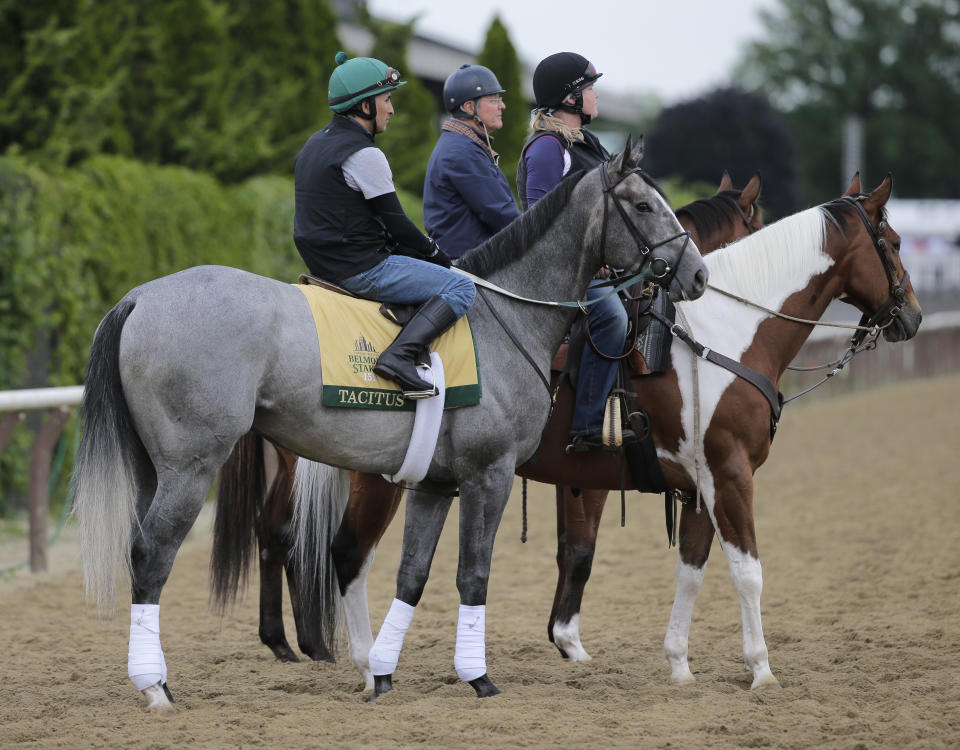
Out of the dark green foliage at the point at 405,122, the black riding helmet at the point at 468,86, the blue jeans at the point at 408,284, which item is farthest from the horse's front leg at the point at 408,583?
the dark green foliage at the point at 405,122

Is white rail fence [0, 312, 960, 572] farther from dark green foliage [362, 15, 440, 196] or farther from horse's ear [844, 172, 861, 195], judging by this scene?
dark green foliage [362, 15, 440, 196]

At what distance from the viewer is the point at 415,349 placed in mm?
4383

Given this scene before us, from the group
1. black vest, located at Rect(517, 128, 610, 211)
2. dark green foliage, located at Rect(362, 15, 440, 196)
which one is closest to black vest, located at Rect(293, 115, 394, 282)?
black vest, located at Rect(517, 128, 610, 211)

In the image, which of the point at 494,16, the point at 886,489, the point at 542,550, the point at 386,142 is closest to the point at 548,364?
the point at 542,550

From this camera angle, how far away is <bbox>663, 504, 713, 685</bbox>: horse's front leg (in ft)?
16.7

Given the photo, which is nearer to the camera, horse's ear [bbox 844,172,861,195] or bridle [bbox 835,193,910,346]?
bridle [bbox 835,193,910,346]

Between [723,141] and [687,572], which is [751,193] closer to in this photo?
[687,572]

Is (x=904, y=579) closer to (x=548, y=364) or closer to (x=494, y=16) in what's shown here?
(x=548, y=364)

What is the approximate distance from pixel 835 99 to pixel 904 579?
175 ft

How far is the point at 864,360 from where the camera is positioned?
19.4 m

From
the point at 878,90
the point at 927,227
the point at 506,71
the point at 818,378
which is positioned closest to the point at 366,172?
the point at 506,71

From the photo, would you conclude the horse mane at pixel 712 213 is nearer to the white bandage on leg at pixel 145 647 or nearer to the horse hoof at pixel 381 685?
the horse hoof at pixel 381 685

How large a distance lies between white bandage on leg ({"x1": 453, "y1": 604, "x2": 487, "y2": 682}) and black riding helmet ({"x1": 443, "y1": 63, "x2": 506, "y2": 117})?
6.81 ft

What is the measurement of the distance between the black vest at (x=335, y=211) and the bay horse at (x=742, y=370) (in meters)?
1.00
